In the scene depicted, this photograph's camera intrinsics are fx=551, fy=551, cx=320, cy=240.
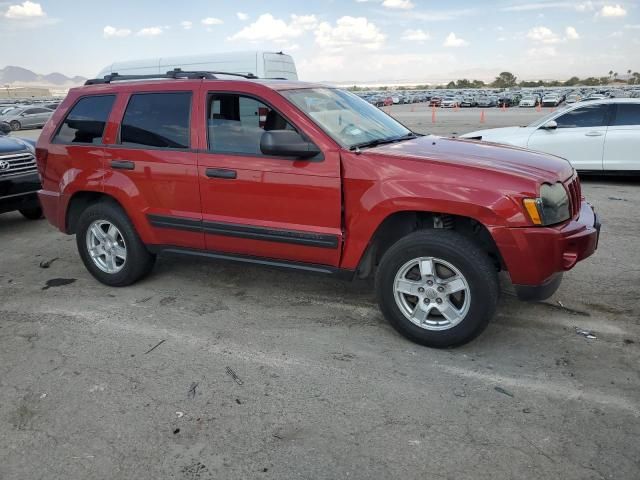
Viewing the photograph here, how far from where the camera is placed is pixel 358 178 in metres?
3.72

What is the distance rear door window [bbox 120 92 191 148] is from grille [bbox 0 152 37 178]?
10.8ft

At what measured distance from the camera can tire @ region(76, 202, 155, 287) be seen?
4793 millimetres

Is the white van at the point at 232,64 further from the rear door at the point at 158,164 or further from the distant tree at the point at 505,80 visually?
the distant tree at the point at 505,80

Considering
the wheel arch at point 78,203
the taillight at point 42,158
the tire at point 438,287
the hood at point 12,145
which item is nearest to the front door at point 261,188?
the tire at point 438,287

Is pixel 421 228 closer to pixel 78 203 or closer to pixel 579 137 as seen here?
pixel 78 203

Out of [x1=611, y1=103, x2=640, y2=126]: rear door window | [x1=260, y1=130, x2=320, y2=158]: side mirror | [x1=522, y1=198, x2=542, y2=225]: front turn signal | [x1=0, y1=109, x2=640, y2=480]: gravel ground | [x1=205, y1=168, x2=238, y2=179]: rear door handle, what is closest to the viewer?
[x1=0, y1=109, x2=640, y2=480]: gravel ground

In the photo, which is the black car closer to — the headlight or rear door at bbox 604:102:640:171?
the headlight

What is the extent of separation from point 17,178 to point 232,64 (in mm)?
5430

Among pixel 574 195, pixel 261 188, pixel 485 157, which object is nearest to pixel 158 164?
pixel 261 188

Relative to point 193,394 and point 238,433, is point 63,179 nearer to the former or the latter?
point 193,394

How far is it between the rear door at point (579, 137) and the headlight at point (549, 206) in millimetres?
6168

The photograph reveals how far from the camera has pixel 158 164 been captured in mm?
4453

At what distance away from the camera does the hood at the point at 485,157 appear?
3.54 metres

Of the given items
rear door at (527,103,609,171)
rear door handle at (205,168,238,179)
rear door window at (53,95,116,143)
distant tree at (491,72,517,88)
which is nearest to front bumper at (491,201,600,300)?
rear door handle at (205,168,238,179)
